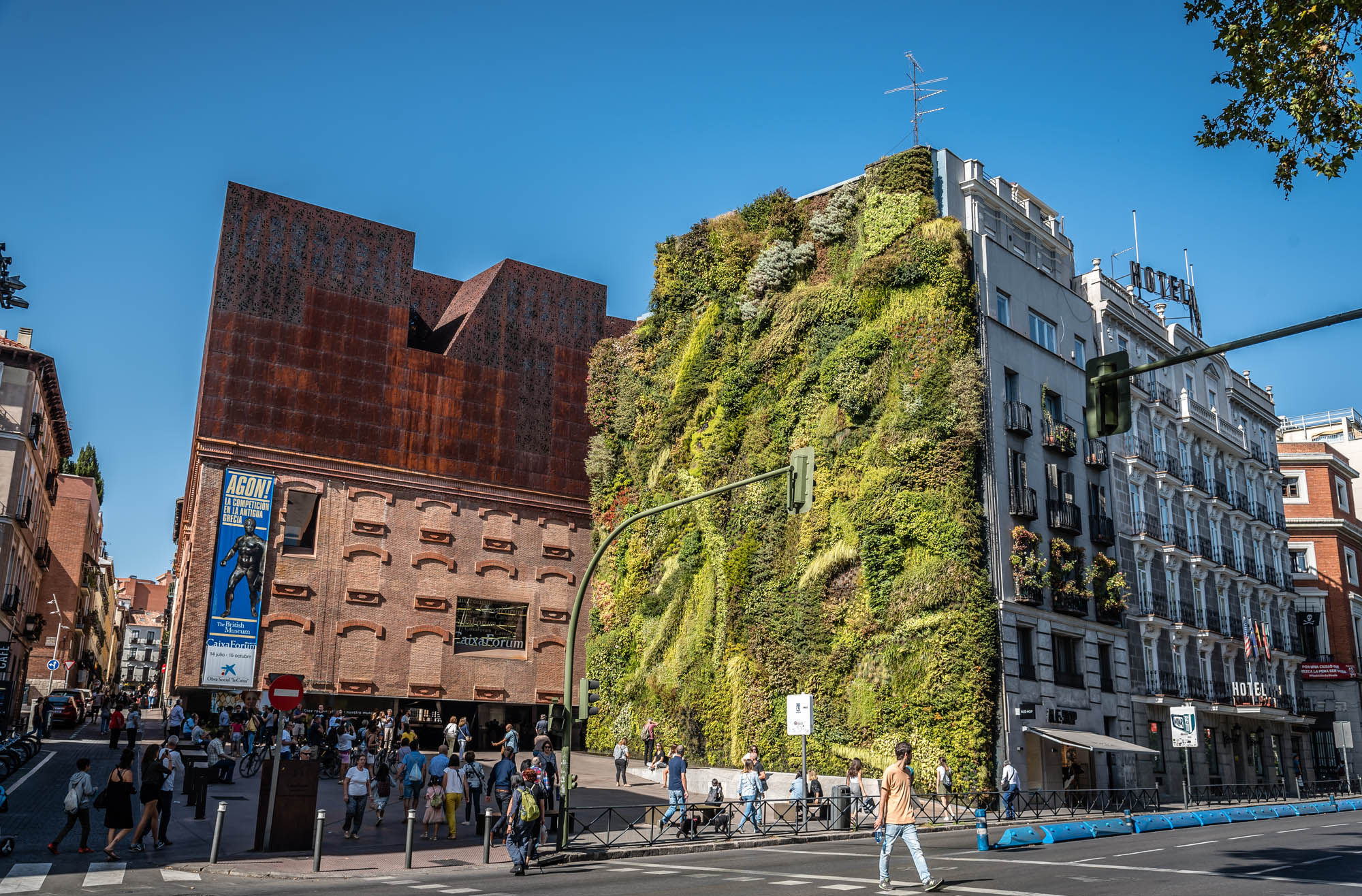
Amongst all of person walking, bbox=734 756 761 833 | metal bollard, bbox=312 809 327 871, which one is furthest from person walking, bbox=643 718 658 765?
metal bollard, bbox=312 809 327 871

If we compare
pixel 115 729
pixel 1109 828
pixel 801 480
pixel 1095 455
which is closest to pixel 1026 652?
pixel 1095 455

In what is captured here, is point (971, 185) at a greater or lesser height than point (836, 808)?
greater

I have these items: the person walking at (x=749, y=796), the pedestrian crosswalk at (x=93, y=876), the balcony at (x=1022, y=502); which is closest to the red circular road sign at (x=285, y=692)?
the pedestrian crosswalk at (x=93, y=876)

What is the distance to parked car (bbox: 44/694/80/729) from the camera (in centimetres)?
4694

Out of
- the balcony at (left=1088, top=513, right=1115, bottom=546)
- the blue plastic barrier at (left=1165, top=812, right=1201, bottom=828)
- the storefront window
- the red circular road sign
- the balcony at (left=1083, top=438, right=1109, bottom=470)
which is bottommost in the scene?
the blue plastic barrier at (left=1165, top=812, right=1201, bottom=828)

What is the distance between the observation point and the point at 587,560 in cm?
5353

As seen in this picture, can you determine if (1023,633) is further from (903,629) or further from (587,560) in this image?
(587,560)

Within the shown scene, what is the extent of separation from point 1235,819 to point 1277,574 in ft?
93.1

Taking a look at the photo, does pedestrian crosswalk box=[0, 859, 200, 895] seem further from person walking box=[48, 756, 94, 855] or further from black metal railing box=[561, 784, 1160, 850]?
black metal railing box=[561, 784, 1160, 850]

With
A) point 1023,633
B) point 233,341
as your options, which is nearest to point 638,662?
point 1023,633

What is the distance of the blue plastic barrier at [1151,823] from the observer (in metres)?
25.4

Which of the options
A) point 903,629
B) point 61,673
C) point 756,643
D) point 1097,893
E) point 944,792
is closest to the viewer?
point 1097,893

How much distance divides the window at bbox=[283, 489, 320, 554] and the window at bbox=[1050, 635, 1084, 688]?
30.8m

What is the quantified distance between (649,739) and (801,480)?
24278mm
